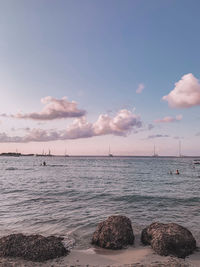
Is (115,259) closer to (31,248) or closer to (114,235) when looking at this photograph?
(114,235)

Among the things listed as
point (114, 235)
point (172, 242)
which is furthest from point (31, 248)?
point (172, 242)

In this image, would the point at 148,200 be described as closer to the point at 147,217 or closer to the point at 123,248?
the point at 147,217

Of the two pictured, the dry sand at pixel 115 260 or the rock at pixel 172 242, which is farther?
the rock at pixel 172 242

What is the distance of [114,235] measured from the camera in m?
8.35

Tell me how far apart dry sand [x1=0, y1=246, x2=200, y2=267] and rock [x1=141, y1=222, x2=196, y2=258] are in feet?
0.75

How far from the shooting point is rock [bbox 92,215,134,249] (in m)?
8.17

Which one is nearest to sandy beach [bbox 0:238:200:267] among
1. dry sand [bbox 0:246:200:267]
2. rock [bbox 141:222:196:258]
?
dry sand [bbox 0:246:200:267]

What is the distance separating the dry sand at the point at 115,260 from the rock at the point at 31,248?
25 cm

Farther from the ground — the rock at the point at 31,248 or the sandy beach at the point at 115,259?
the rock at the point at 31,248

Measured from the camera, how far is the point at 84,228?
36.6 ft

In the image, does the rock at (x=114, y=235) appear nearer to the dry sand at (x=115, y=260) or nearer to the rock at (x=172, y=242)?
the dry sand at (x=115, y=260)

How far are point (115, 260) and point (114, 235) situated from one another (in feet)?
4.04

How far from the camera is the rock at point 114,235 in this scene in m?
8.17

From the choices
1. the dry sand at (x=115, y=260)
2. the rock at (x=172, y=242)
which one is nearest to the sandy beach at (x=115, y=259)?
the dry sand at (x=115, y=260)
